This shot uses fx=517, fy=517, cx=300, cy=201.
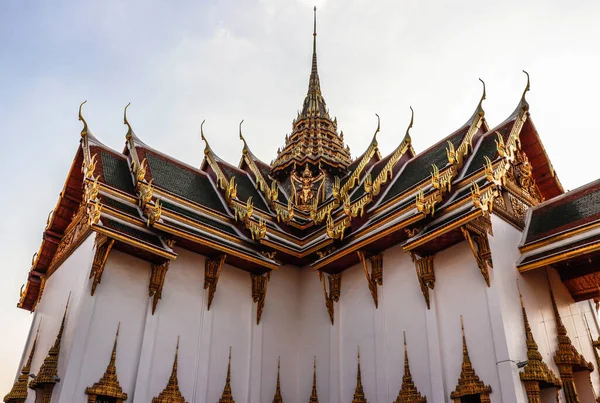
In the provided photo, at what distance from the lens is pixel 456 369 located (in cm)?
635

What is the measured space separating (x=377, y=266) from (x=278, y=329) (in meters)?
1.98

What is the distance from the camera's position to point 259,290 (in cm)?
844

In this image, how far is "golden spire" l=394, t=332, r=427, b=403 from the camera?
653 centimetres

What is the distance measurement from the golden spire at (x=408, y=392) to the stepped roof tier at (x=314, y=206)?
1.63 meters

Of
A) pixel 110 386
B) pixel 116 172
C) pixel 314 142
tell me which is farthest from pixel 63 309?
pixel 314 142

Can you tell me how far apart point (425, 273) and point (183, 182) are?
4.90m

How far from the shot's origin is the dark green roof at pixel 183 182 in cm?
925

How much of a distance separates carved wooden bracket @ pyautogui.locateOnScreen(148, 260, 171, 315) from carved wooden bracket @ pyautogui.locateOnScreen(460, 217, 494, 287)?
4.17m

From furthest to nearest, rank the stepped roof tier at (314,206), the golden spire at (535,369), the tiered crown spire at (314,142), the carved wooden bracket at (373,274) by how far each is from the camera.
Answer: the tiered crown spire at (314,142) → the carved wooden bracket at (373,274) → the stepped roof tier at (314,206) → the golden spire at (535,369)

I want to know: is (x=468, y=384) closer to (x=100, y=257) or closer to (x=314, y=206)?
(x=100, y=257)

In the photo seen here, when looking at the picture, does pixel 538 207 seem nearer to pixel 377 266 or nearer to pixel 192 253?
pixel 377 266

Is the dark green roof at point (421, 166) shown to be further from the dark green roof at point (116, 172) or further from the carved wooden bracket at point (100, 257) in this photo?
the carved wooden bracket at point (100, 257)

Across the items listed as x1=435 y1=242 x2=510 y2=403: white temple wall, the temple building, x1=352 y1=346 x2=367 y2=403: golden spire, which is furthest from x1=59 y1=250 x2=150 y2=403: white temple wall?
x1=435 y1=242 x2=510 y2=403: white temple wall

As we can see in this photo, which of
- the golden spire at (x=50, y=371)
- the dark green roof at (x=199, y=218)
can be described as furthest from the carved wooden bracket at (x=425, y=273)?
the golden spire at (x=50, y=371)
